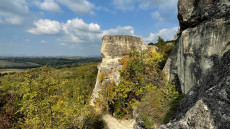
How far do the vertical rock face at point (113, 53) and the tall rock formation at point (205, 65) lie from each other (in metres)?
Result: 8.14

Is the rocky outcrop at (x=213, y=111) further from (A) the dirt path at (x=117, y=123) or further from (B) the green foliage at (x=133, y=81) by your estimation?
(A) the dirt path at (x=117, y=123)

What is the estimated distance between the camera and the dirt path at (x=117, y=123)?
13.4 meters

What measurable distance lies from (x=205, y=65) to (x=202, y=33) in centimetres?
198

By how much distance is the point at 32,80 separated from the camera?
667 cm

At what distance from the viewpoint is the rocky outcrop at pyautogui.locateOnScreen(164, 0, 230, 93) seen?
5.40 meters

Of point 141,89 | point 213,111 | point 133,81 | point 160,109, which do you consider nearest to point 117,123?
point 141,89

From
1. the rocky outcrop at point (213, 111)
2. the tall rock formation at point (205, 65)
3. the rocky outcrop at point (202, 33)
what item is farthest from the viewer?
the rocky outcrop at point (202, 33)

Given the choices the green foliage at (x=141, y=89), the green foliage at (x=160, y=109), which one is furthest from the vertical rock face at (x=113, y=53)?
the green foliage at (x=160, y=109)

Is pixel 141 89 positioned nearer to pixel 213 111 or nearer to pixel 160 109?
pixel 160 109

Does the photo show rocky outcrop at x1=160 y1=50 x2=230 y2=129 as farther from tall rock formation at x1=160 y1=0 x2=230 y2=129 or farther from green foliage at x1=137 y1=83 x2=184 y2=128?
green foliage at x1=137 y1=83 x2=184 y2=128

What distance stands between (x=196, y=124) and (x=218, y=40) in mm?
4845

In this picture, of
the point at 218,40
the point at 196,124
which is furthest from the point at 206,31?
the point at 196,124

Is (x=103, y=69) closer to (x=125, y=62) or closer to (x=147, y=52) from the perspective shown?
(x=125, y=62)

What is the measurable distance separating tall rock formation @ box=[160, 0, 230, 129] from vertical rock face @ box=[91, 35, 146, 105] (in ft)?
26.7
